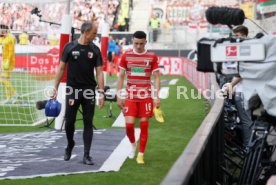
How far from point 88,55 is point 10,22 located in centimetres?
760

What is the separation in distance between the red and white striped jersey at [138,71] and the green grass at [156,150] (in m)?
0.95

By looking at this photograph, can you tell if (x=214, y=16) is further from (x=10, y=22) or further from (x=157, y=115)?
(x=10, y=22)

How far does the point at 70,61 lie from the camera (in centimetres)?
883

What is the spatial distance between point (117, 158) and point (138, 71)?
1285mm

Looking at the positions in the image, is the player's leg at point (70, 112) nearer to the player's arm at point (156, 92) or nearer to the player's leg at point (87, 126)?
the player's leg at point (87, 126)

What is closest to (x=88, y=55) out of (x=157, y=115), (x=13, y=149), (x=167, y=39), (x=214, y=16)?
(x=13, y=149)

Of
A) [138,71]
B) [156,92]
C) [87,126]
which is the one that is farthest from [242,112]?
[87,126]

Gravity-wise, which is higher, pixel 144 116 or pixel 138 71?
pixel 138 71

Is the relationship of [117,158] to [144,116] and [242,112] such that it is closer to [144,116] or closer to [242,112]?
[144,116]

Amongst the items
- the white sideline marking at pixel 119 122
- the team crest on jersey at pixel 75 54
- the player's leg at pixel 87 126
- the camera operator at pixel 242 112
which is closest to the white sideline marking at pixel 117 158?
the player's leg at pixel 87 126

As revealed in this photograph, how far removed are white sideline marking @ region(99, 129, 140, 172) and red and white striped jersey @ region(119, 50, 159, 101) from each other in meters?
0.89

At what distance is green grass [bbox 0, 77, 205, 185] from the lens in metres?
7.64

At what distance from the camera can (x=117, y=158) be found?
30.2 ft

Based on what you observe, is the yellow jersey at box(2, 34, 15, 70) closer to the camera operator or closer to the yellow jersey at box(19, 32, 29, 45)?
the yellow jersey at box(19, 32, 29, 45)
